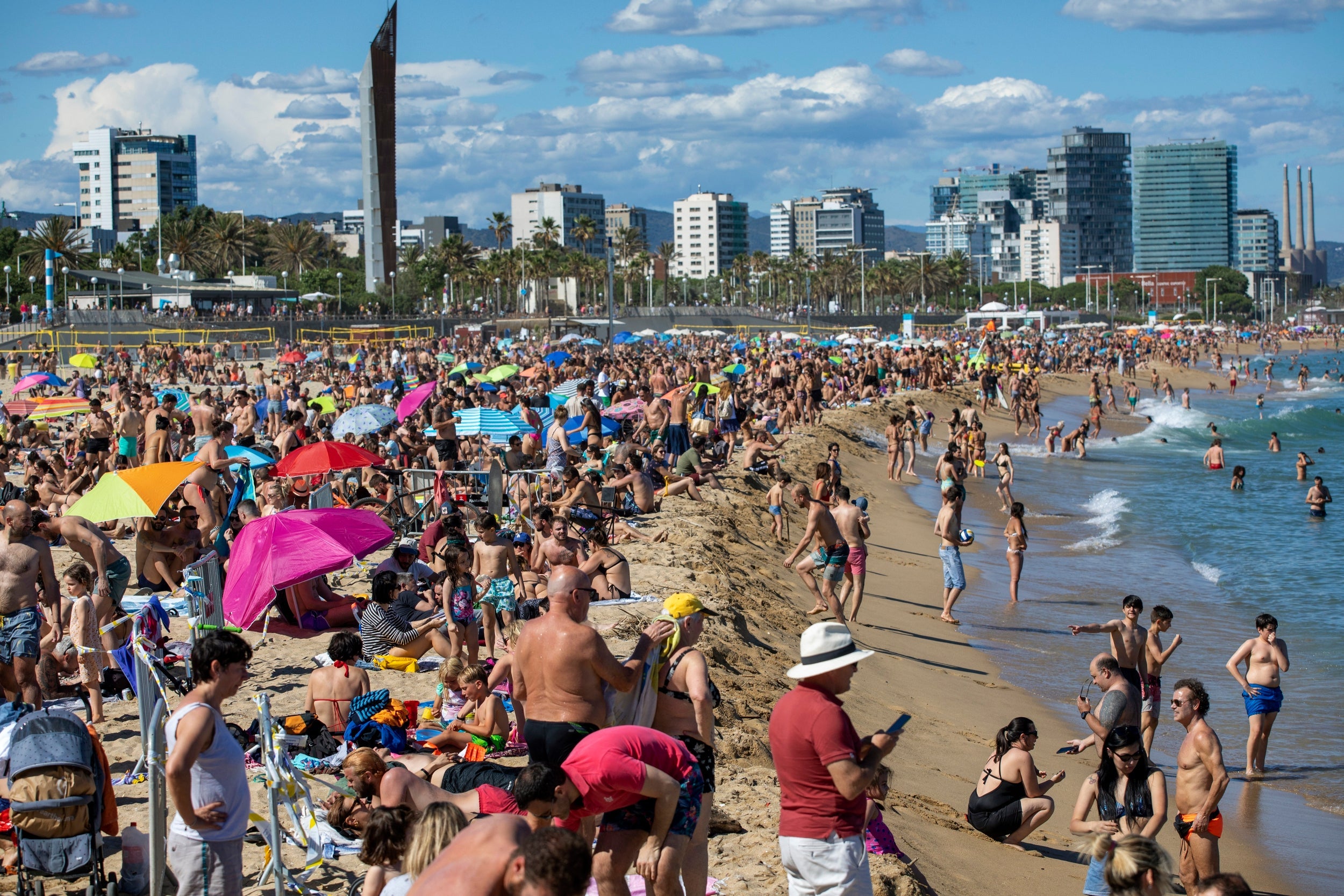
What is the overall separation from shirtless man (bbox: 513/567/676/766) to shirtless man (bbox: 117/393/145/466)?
1235cm

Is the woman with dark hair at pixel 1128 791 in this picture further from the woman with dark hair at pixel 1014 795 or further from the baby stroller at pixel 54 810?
the baby stroller at pixel 54 810

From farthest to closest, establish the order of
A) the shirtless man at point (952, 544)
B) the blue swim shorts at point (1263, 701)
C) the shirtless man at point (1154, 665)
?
the shirtless man at point (952, 544)
the blue swim shorts at point (1263, 701)
the shirtless man at point (1154, 665)

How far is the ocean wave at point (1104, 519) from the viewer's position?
17.8m

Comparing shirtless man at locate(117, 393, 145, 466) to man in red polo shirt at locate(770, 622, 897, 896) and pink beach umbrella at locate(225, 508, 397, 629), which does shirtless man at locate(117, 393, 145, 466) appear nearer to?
pink beach umbrella at locate(225, 508, 397, 629)

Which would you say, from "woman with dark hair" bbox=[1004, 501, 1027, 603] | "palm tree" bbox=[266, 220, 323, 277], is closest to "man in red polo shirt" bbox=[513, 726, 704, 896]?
"woman with dark hair" bbox=[1004, 501, 1027, 603]

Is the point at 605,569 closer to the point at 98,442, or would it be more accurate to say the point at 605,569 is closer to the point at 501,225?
the point at 98,442

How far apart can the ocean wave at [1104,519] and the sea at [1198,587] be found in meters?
0.06

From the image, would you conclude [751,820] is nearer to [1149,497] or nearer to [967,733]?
[967,733]

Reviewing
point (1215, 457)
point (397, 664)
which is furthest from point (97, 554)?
point (1215, 457)

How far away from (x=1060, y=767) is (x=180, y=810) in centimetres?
634

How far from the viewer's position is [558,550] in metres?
6.87

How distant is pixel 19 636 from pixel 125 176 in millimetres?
180466

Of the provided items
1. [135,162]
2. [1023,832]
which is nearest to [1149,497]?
[1023,832]

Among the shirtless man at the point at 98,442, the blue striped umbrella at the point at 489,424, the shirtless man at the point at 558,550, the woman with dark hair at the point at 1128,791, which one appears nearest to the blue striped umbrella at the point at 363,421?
the blue striped umbrella at the point at 489,424
